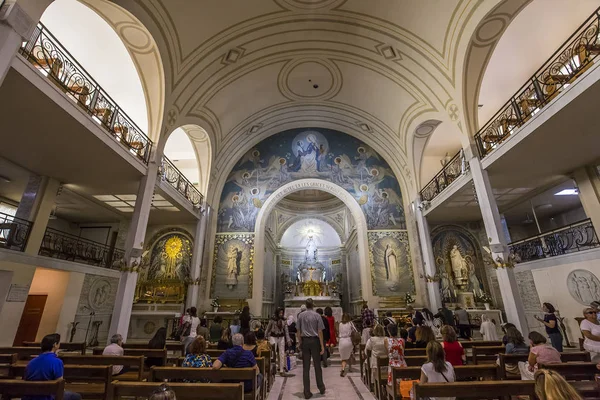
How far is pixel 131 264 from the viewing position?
293 inches

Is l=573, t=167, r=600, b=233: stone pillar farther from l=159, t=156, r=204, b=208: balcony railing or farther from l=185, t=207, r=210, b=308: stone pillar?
l=185, t=207, r=210, b=308: stone pillar

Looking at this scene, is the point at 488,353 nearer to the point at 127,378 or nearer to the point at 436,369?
the point at 436,369

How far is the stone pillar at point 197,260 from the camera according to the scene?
1155cm

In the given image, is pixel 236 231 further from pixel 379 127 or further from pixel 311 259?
pixel 379 127

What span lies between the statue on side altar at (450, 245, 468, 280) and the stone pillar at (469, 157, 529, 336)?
5.70 metres

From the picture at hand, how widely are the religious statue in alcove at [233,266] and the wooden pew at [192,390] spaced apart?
421 inches

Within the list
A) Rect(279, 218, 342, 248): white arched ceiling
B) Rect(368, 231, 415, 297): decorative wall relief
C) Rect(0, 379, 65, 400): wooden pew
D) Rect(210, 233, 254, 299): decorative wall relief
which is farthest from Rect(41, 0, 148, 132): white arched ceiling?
Rect(279, 218, 342, 248): white arched ceiling

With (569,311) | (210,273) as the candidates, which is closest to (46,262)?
(210,273)

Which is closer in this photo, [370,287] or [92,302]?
[92,302]

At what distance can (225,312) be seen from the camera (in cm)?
1206

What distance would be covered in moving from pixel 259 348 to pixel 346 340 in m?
2.24

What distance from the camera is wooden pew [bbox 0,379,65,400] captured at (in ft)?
8.19

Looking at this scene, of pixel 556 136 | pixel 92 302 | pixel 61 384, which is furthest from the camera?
pixel 92 302

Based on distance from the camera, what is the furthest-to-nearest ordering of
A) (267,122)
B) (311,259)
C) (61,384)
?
1. (311,259)
2. (267,122)
3. (61,384)
